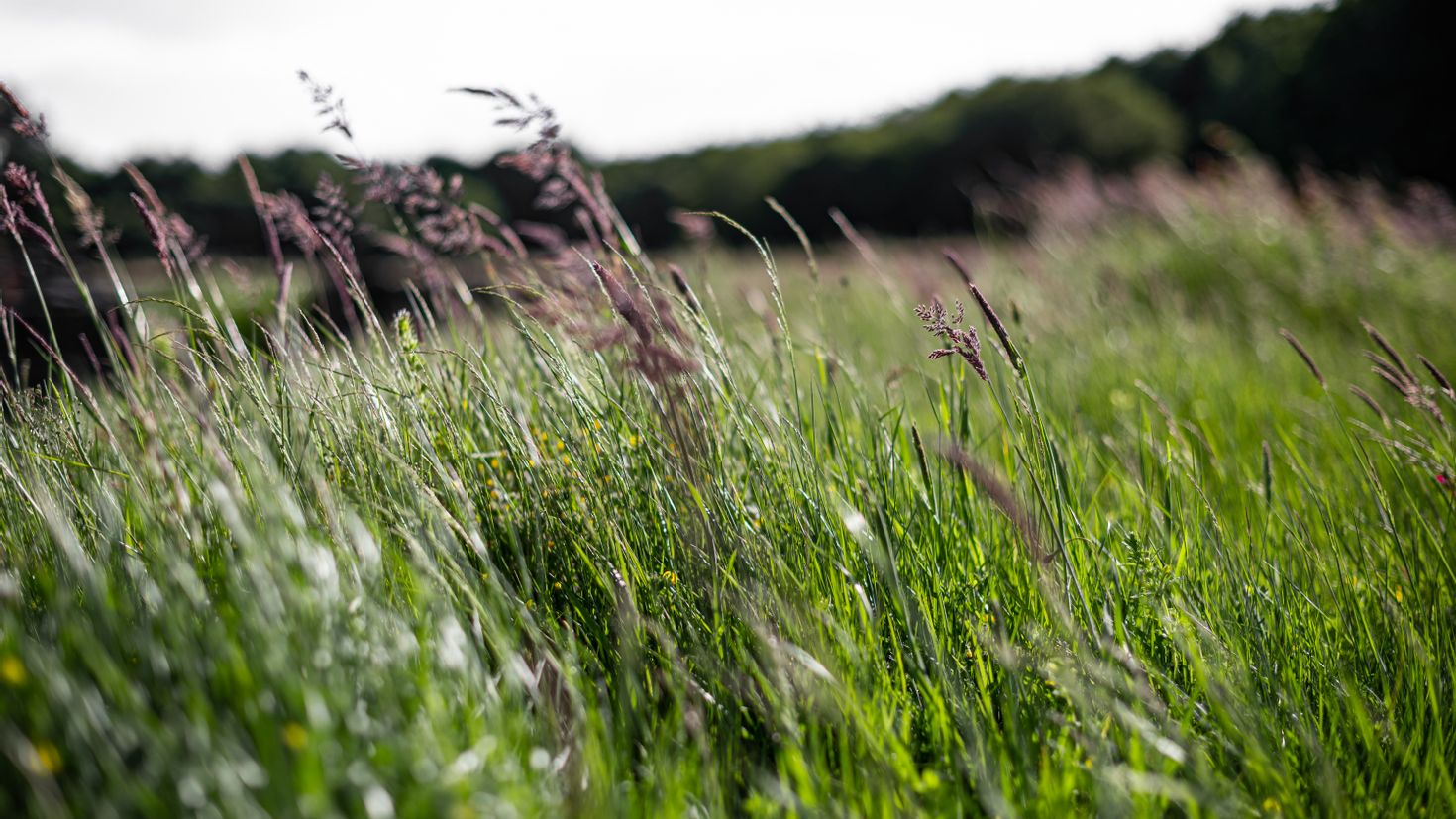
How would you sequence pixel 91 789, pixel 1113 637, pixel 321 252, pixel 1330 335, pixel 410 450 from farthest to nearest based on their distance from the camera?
pixel 1330 335 < pixel 321 252 < pixel 410 450 < pixel 1113 637 < pixel 91 789

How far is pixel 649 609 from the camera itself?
1416mm

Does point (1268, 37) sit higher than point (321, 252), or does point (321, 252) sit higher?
point (1268, 37)

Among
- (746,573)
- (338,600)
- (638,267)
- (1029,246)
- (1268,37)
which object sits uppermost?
(1268,37)

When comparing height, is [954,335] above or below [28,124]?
below

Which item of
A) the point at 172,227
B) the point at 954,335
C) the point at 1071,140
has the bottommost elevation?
the point at 1071,140

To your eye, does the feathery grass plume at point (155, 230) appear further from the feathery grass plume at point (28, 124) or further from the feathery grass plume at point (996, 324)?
the feathery grass plume at point (996, 324)

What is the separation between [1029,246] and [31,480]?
7.48m

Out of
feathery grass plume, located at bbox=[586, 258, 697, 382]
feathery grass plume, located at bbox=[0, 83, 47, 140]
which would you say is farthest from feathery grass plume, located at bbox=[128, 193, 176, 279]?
feathery grass plume, located at bbox=[586, 258, 697, 382]

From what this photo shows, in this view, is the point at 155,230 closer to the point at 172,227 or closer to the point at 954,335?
the point at 172,227

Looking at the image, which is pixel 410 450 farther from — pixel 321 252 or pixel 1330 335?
pixel 1330 335

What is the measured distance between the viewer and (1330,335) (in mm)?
4109

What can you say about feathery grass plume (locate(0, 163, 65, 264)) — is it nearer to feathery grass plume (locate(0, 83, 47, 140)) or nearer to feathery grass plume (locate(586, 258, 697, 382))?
feathery grass plume (locate(0, 83, 47, 140))

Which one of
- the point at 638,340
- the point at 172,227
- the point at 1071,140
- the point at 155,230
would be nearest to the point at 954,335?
the point at 638,340

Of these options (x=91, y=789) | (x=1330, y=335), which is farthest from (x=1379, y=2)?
(x=91, y=789)
